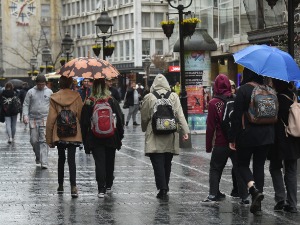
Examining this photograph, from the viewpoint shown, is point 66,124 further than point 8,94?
No

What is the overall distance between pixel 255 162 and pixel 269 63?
1.27 meters

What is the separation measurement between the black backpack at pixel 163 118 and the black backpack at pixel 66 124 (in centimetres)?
121

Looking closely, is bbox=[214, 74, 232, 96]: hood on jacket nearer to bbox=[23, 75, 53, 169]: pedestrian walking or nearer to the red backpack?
the red backpack

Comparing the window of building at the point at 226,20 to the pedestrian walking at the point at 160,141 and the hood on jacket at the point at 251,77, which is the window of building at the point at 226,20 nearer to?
the pedestrian walking at the point at 160,141

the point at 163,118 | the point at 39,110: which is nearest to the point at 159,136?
the point at 163,118

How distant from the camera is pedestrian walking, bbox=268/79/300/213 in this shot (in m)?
A: 11.7

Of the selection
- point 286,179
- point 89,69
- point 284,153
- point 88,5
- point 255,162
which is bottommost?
point 286,179

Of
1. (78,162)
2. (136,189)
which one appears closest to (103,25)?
(78,162)

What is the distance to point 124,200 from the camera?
1310cm

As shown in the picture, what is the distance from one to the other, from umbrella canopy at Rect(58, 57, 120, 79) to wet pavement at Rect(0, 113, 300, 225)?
5.80 feet

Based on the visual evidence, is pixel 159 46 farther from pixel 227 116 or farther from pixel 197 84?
pixel 227 116

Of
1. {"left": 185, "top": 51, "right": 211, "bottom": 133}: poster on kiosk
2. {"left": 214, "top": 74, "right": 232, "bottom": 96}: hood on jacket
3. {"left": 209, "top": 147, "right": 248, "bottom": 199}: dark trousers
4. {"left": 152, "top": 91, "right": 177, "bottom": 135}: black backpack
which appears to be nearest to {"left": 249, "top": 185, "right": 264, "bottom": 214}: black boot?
{"left": 209, "top": 147, "right": 248, "bottom": 199}: dark trousers

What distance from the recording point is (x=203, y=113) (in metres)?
29.2

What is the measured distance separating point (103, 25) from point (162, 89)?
17202 mm
